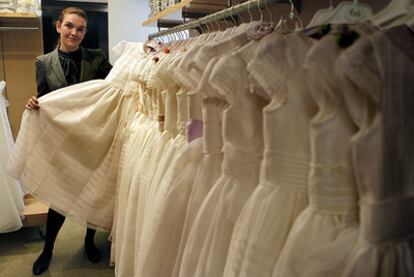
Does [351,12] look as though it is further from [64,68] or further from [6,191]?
[6,191]

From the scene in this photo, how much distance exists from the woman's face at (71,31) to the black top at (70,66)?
34 millimetres

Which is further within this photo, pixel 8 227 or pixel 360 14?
pixel 8 227

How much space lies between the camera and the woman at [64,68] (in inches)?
84.6

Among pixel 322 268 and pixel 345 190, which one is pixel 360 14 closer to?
pixel 345 190

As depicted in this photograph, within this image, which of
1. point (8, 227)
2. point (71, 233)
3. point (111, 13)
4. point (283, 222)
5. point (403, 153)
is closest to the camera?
point (403, 153)

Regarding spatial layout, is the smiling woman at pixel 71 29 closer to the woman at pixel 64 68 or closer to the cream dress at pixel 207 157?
the woman at pixel 64 68

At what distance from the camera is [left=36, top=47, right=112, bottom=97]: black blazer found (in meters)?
2.14

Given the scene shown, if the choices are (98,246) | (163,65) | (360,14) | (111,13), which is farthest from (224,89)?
(111,13)

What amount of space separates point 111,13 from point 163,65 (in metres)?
2.67

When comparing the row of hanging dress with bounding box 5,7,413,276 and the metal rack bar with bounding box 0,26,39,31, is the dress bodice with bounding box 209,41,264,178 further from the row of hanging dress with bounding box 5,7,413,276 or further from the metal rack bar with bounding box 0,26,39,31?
the metal rack bar with bounding box 0,26,39,31

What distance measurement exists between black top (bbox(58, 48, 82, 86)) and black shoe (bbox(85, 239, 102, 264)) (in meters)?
0.95

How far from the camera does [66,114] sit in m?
1.76

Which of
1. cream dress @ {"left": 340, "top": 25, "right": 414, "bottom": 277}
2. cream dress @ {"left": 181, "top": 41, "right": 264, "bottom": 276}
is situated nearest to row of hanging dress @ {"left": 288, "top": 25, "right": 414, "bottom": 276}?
cream dress @ {"left": 340, "top": 25, "right": 414, "bottom": 277}

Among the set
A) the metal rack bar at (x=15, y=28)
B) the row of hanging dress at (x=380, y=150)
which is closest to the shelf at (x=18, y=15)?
the metal rack bar at (x=15, y=28)
